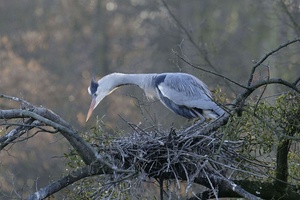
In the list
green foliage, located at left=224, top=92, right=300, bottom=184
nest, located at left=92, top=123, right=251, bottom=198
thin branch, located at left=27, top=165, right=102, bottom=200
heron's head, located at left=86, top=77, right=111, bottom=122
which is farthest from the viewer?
heron's head, located at left=86, top=77, right=111, bottom=122

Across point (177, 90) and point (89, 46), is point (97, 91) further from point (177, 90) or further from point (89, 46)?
point (89, 46)

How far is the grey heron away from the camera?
7.49m

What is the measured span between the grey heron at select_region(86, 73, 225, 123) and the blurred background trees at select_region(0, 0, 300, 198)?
6154 millimetres

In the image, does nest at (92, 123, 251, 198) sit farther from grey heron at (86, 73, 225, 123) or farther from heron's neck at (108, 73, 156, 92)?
heron's neck at (108, 73, 156, 92)

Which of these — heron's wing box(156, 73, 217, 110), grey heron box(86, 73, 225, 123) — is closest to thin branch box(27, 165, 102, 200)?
grey heron box(86, 73, 225, 123)

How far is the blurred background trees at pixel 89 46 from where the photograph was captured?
15.5 meters

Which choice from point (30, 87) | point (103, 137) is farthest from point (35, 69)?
point (103, 137)

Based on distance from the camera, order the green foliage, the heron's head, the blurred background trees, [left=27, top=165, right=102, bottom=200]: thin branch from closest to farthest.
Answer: the green foliage, [left=27, top=165, right=102, bottom=200]: thin branch, the heron's head, the blurred background trees

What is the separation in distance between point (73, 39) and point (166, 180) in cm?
1309

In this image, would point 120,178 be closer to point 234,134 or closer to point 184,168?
point 184,168

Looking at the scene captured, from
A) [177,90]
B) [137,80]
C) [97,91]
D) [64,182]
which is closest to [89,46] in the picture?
[97,91]

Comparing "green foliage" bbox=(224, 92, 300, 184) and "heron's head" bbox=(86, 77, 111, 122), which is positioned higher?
"heron's head" bbox=(86, 77, 111, 122)

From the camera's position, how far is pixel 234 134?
189 inches

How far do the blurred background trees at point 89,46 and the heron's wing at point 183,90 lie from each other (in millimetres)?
6431
